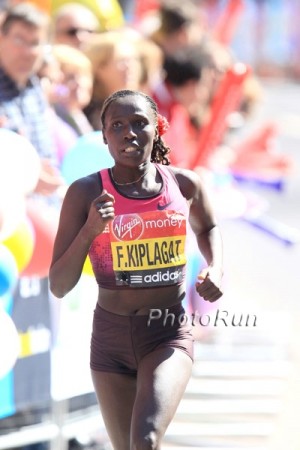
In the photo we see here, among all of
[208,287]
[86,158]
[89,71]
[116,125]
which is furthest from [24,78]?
[208,287]

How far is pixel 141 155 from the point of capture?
3.67 m

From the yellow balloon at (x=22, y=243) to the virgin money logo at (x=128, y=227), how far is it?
898mm

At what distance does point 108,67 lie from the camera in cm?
612

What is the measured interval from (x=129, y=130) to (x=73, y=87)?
84.1 inches

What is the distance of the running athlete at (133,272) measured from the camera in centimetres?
365

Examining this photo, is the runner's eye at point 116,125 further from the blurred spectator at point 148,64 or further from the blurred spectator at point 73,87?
the blurred spectator at point 148,64

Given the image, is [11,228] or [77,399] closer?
[11,228]

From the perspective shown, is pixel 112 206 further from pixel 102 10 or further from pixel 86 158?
pixel 102 10

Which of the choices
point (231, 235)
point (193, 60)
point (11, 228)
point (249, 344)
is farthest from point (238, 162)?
point (231, 235)

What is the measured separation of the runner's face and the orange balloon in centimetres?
106

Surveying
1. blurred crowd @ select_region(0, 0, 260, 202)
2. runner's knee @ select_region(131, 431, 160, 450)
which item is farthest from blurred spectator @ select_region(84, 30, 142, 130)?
runner's knee @ select_region(131, 431, 160, 450)

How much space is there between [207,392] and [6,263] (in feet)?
7.95

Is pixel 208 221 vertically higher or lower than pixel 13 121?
lower

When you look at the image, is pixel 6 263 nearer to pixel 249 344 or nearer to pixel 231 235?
pixel 249 344
